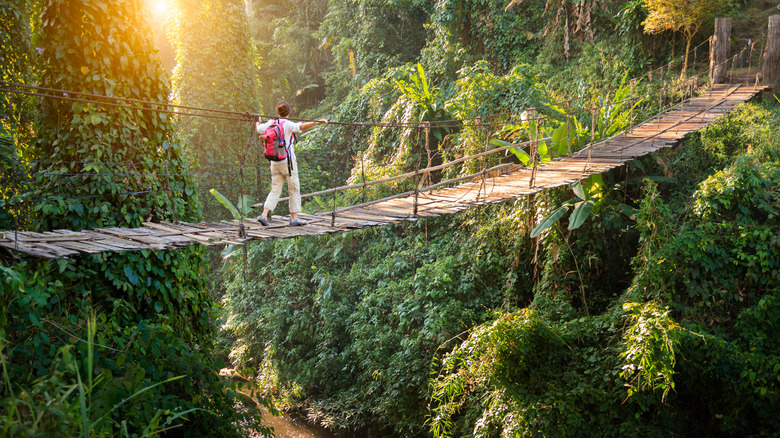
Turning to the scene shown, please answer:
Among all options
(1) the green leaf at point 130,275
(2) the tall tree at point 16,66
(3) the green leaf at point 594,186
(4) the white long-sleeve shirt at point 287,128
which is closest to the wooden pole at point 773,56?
(3) the green leaf at point 594,186

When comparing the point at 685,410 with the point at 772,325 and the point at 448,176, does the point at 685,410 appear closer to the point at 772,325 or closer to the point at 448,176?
the point at 772,325

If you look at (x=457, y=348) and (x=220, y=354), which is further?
(x=220, y=354)

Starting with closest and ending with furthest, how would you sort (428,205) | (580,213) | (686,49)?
(428,205) < (580,213) < (686,49)

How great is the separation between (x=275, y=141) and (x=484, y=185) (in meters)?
1.57

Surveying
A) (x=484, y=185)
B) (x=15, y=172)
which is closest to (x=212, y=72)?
(x=15, y=172)

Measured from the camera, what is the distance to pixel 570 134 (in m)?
4.88

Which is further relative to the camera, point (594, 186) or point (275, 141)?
point (594, 186)

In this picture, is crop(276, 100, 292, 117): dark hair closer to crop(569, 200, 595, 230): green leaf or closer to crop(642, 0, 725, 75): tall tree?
crop(569, 200, 595, 230): green leaf

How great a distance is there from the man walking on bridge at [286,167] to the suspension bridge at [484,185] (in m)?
0.10

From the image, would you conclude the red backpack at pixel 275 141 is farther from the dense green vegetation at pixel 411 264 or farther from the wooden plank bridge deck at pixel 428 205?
the dense green vegetation at pixel 411 264

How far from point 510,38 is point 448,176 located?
124 inches

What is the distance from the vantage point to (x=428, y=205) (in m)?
3.84

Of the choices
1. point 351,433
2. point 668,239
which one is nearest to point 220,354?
point 351,433

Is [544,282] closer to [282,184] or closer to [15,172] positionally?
[282,184]
